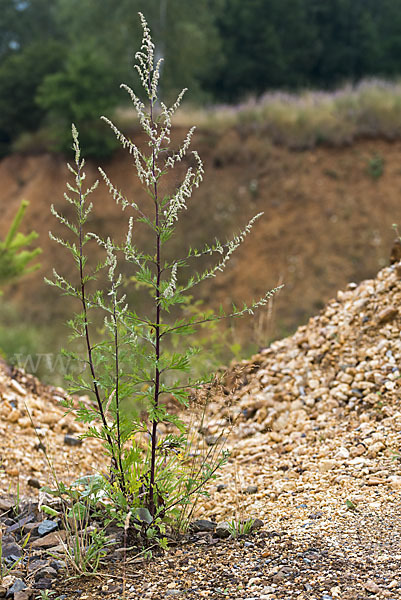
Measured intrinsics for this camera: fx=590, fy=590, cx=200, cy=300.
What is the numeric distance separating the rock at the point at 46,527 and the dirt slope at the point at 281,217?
8.65 meters

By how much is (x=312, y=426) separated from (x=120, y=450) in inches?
71.6

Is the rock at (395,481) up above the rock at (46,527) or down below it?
above

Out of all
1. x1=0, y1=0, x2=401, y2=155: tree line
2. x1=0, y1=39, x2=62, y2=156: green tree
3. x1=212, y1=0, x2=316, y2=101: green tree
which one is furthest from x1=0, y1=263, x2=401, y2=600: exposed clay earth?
x1=212, y1=0, x2=316, y2=101: green tree

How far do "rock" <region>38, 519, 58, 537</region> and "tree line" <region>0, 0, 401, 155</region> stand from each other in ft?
43.7

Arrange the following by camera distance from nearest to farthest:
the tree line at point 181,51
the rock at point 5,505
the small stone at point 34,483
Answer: the rock at point 5,505, the small stone at point 34,483, the tree line at point 181,51

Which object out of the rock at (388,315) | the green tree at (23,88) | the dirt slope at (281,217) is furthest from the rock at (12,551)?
the green tree at (23,88)

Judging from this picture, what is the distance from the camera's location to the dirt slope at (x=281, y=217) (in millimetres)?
12289

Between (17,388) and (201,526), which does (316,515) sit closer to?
(201,526)

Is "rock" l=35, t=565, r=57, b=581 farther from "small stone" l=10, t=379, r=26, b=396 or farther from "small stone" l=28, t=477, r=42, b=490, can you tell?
"small stone" l=10, t=379, r=26, b=396

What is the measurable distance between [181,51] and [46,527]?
18035mm

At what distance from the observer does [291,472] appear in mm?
3281

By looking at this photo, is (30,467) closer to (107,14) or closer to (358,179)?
(358,179)

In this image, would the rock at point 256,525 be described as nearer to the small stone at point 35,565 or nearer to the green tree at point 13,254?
the small stone at point 35,565

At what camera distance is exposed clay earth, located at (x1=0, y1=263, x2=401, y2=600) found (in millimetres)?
2152
